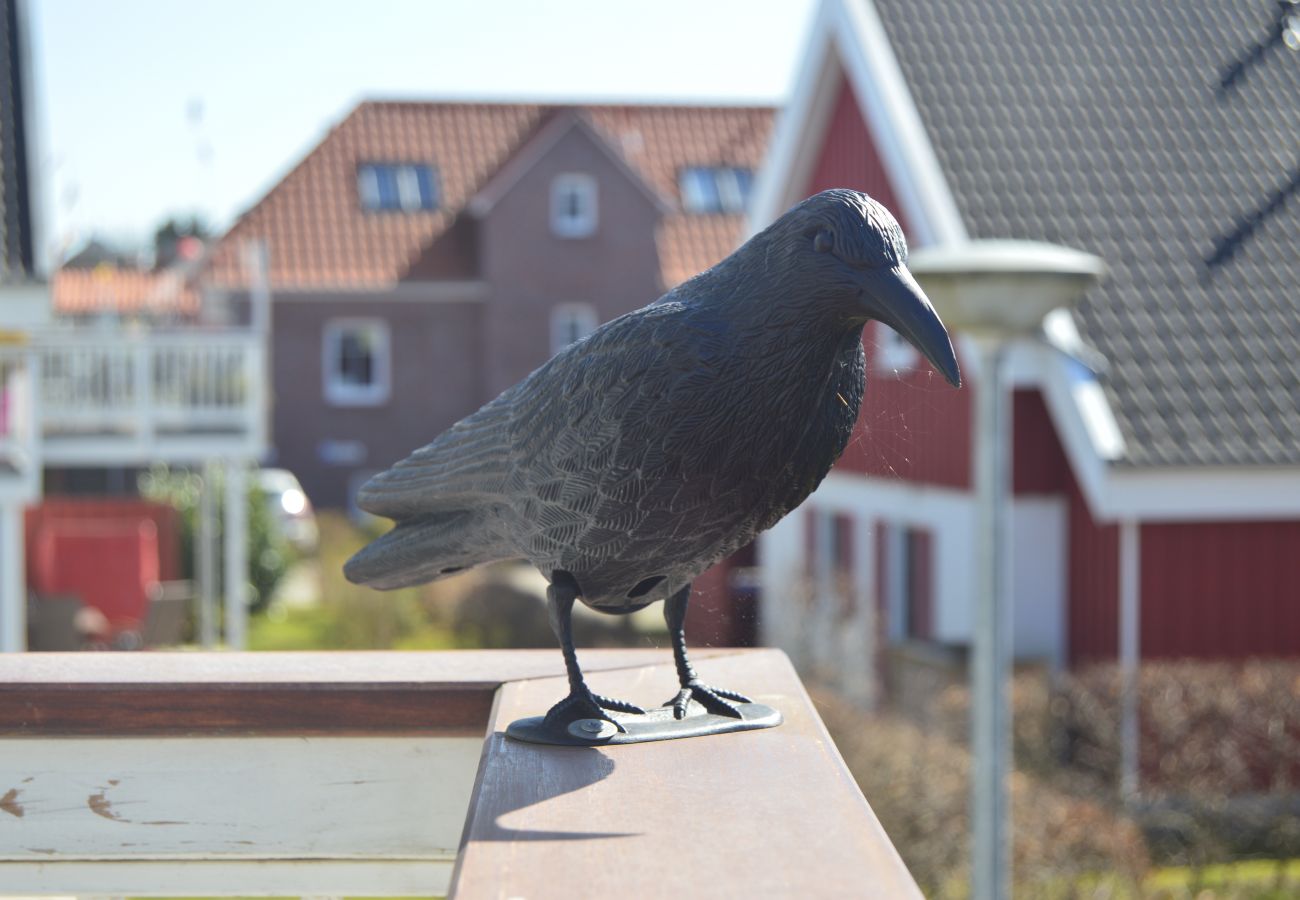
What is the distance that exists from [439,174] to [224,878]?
24052 millimetres

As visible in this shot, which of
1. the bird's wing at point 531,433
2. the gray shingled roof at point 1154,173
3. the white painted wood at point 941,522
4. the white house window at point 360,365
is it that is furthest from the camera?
the white house window at point 360,365

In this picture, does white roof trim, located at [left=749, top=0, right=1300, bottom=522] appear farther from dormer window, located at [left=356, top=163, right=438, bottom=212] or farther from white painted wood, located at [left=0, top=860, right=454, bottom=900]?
dormer window, located at [left=356, top=163, right=438, bottom=212]

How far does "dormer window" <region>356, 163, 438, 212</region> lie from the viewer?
25453mm

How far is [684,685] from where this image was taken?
2330 millimetres

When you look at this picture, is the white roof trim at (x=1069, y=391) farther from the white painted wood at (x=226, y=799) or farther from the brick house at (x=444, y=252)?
the brick house at (x=444, y=252)

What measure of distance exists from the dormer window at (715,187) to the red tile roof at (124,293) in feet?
25.6

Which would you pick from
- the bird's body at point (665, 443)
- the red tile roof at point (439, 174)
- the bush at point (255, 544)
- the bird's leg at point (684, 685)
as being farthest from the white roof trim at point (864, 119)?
the red tile roof at point (439, 174)

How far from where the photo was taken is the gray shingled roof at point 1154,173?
370 cm

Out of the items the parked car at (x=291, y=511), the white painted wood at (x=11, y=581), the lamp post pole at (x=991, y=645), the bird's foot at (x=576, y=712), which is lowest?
the parked car at (x=291, y=511)

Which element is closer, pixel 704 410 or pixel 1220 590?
pixel 704 410

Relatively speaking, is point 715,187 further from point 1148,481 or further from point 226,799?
point 226,799

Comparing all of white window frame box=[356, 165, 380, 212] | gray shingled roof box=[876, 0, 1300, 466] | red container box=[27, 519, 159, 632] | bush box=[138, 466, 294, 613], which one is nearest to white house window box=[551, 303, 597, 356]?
white window frame box=[356, 165, 380, 212]

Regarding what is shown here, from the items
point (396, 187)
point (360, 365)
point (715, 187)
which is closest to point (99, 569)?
point (360, 365)

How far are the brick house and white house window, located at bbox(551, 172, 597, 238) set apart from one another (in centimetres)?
3
